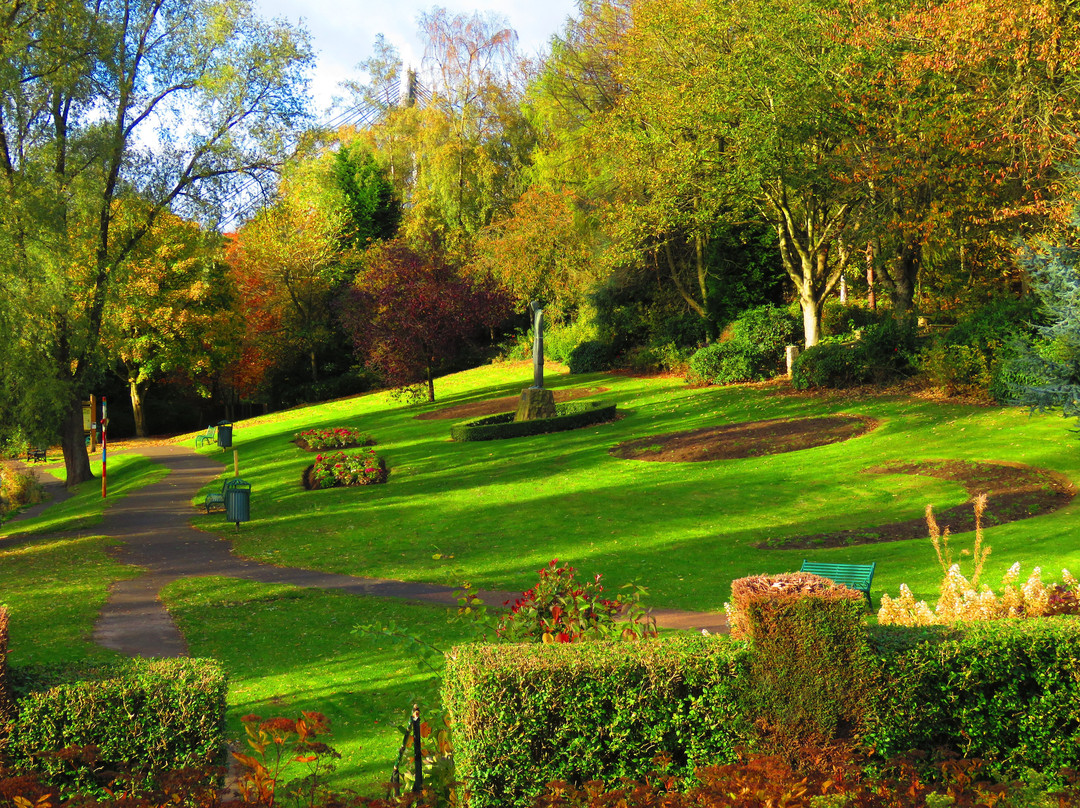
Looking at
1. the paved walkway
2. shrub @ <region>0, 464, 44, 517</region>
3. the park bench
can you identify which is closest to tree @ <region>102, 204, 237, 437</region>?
the park bench

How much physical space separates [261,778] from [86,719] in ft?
5.16

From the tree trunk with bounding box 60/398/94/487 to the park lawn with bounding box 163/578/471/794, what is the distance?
14644 mm

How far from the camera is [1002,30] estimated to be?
1786 centimetres

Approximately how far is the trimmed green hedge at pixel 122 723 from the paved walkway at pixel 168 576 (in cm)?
464

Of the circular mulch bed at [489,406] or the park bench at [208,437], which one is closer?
the circular mulch bed at [489,406]

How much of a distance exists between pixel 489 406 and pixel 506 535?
18026 mm

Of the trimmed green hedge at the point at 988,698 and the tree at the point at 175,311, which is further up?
the tree at the point at 175,311

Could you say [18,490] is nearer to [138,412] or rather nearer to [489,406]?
[489,406]

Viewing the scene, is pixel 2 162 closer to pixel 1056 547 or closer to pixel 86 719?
pixel 86 719

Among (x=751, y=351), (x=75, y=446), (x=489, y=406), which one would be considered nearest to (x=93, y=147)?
(x=75, y=446)

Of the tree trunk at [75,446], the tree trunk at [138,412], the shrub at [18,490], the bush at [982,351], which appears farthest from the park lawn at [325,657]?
the tree trunk at [138,412]

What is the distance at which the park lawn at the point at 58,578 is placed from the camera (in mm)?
10133

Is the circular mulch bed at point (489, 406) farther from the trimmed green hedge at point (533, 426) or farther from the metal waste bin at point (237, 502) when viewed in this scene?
the metal waste bin at point (237, 502)

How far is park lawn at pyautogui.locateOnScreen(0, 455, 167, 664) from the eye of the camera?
399 inches
